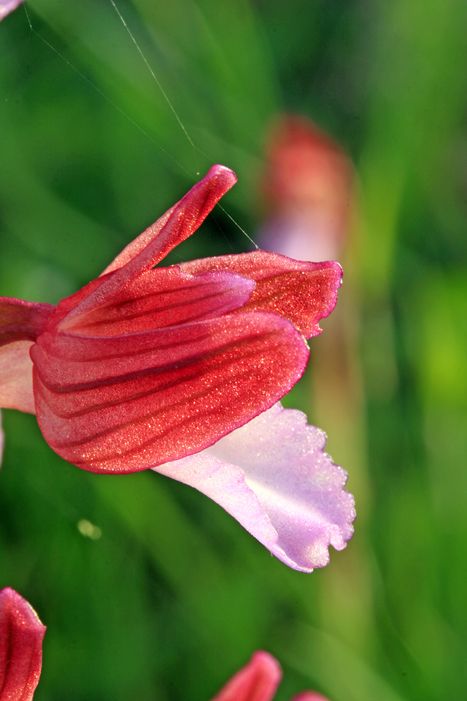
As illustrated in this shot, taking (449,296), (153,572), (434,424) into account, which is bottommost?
(153,572)

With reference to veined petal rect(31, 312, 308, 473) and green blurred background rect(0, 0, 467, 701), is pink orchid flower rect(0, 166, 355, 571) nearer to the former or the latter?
veined petal rect(31, 312, 308, 473)

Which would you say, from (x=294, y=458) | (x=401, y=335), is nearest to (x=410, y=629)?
(x=401, y=335)

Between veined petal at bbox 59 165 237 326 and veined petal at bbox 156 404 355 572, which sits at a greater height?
veined petal at bbox 59 165 237 326

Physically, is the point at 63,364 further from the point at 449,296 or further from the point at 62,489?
the point at 449,296

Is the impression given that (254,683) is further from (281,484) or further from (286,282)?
(286,282)

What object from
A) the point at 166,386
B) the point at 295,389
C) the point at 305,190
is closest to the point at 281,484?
the point at 166,386

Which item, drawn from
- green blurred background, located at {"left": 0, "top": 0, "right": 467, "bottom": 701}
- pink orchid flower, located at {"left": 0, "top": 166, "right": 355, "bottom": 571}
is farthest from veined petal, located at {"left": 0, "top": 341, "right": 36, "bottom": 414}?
green blurred background, located at {"left": 0, "top": 0, "right": 467, "bottom": 701}
